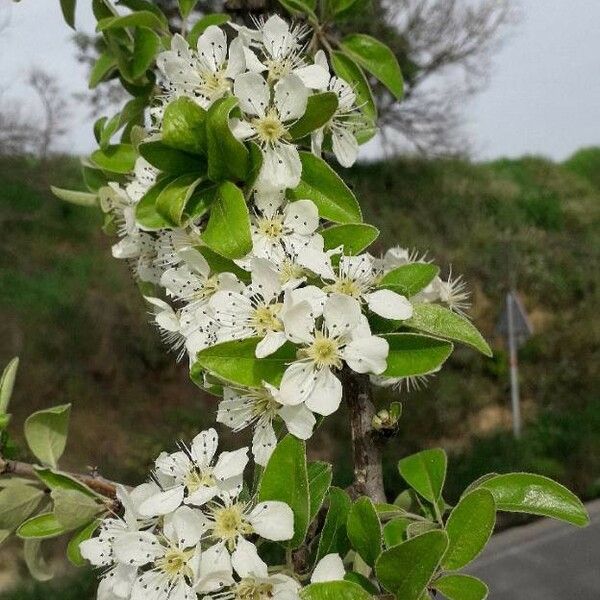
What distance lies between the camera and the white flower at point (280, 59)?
0.55m

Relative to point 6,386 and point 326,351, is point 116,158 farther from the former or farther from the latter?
point 326,351

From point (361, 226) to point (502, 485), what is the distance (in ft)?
0.73

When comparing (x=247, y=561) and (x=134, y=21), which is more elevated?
(x=134, y=21)

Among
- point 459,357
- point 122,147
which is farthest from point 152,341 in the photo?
point 122,147

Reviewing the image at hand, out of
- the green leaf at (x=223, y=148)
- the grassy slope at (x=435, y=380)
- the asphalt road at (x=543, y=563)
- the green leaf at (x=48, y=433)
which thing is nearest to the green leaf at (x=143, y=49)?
the green leaf at (x=223, y=148)

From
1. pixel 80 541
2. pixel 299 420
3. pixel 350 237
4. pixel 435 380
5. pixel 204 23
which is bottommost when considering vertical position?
pixel 435 380

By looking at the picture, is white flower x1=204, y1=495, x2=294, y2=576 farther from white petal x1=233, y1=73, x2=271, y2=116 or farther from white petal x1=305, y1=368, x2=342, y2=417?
white petal x1=233, y1=73, x2=271, y2=116

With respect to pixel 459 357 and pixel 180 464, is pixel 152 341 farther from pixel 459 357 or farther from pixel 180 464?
pixel 180 464

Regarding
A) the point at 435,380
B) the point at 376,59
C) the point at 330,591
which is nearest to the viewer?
the point at 330,591

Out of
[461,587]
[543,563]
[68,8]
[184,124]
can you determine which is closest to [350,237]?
[184,124]

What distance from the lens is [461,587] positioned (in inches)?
18.6

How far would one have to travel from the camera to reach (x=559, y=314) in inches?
249

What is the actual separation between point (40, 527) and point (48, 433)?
0.10 meters

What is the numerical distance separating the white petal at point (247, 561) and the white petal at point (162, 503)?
0.05 meters
